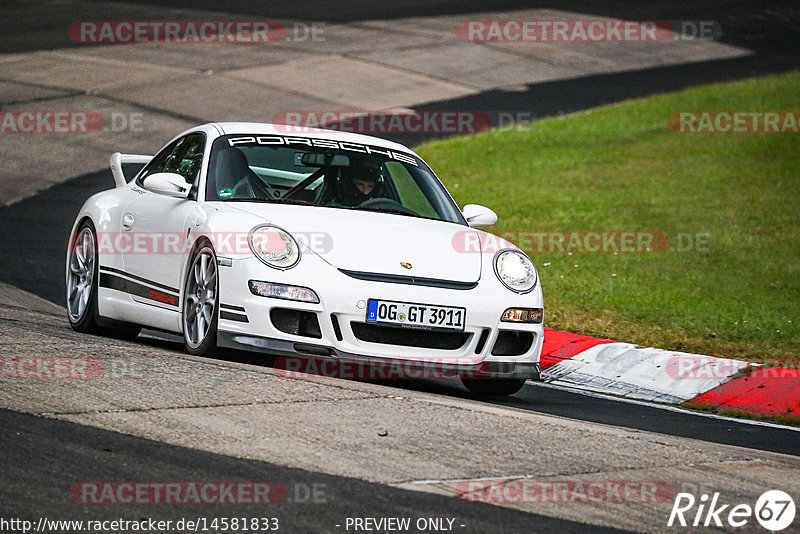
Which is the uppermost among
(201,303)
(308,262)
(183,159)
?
(183,159)

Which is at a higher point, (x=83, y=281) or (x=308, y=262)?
(x=308, y=262)

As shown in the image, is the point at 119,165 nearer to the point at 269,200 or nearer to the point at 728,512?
the point at 269,200

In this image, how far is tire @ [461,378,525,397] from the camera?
795 cm

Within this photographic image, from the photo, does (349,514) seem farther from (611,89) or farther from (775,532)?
(611,89)

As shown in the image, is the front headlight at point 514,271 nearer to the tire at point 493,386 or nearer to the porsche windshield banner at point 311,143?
the tire at point 493,386

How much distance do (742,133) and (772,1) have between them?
15.9 metres

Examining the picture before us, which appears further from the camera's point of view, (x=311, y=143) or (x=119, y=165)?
(x=119, y=165)

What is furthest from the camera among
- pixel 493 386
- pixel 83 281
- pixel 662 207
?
pixel 662 207

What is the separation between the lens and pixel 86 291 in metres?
8.84

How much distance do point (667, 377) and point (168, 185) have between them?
3541mm

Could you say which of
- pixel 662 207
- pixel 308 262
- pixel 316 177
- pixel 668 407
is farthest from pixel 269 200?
pixel 662 207

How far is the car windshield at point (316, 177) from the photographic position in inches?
317

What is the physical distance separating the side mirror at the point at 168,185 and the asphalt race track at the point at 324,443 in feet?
3.06

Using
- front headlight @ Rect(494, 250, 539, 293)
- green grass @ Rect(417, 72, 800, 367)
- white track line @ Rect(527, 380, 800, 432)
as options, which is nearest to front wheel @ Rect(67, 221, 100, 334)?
front headlight @ Rect(494, 250, 539, 293)
